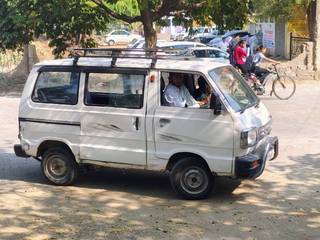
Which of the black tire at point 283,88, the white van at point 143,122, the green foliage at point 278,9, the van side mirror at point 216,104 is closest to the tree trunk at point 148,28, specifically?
the black tire at point 283,88

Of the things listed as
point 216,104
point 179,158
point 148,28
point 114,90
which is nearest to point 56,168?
point 114,90

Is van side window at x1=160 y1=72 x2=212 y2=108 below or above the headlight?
above

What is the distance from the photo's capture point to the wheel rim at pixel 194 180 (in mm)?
7656

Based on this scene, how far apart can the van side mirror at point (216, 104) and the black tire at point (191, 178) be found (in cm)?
71

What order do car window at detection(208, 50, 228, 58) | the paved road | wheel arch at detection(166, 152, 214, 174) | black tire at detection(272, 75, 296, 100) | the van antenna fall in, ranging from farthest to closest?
car window at detection(208, 50, 228, 58), black tire at detection(272, 75, 296, 100), the van antenna, wheel arch at detection(166, 152, 214, 174), the paved road

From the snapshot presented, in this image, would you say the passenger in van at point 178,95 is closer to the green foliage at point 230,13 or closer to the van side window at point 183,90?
the van side window at point 183,90

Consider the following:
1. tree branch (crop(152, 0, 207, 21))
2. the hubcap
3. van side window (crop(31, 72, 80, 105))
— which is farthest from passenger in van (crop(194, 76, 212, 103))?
tree branch (crop(152, 0, 207, 21))

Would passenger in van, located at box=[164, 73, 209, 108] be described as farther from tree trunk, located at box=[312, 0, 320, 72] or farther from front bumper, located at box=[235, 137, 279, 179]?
tree trunk, located at box=[312, 0, 320, 72]

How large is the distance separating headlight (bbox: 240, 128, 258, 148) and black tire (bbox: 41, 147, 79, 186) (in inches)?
97.2

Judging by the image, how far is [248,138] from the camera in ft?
24.2

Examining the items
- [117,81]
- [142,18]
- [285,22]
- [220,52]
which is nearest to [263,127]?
[117,81]

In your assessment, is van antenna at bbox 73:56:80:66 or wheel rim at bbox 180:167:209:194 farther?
van antenna at bbox 73:56:80:66

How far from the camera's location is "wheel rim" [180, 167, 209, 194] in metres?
7.66

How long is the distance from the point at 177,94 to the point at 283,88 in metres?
10.3
